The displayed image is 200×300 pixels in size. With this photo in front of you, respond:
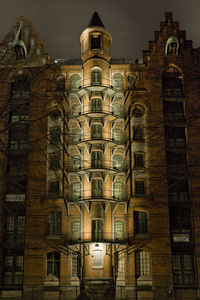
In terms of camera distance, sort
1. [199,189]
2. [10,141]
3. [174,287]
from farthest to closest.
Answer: [10,141]
[199,189]
[174,287]

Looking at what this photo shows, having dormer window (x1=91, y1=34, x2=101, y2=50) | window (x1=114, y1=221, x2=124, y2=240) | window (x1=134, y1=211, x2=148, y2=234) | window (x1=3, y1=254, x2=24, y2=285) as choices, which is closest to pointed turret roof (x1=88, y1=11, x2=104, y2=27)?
dormer window (x1=91, y1=34, x2=101, y2=50)

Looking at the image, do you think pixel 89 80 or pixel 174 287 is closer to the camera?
pixel 174 287

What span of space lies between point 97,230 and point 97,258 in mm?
2677

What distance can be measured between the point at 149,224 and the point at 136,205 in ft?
7.34

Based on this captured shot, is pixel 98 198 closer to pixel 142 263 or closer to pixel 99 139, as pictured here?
pixel 99 139

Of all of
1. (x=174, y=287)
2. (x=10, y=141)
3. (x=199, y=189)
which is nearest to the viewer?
(x=174, y=287)

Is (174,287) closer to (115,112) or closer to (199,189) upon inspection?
(199,189)

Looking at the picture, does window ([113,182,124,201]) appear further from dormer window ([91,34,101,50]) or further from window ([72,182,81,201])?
dormer window ([91,34,101,50])

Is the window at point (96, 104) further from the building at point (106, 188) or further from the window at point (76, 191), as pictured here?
the window at point (76, 191)

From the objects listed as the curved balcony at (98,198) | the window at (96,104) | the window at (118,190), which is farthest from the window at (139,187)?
the window at (96,104)

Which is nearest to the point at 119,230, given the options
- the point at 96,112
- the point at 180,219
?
the point at 180,219

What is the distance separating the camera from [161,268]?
3703cm

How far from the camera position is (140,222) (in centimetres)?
3925

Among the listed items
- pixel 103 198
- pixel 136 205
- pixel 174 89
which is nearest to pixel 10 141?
pixel 103 198
